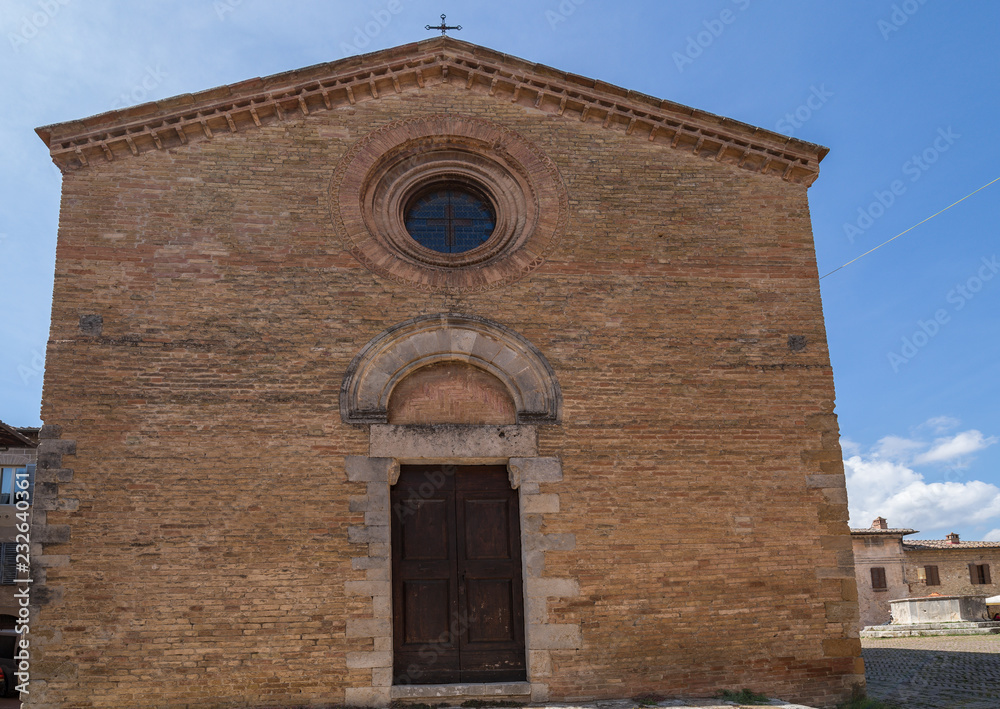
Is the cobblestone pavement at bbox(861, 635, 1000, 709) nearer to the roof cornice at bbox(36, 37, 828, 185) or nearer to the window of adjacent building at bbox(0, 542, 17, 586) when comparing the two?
the roof cornice at bbox(36, 37, 828, 185)

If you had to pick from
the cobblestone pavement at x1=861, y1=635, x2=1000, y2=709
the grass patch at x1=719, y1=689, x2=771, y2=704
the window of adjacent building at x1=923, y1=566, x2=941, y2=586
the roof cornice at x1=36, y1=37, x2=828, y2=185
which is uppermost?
the roof cornice at x1=36, y1=37, x2=828, y2=185

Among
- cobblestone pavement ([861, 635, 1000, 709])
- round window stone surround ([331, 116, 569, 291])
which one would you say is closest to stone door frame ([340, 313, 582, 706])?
round window stone surround ([331, 116, 569, 291])

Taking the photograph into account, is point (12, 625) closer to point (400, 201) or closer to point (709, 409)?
point (400, 201)

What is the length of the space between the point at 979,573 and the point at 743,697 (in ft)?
104

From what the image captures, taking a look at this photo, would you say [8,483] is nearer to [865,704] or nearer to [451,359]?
[451,359]

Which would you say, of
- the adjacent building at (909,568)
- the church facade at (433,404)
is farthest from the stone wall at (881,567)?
the church facade at (433,404)

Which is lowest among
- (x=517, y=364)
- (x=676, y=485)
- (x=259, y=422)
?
(x=676, y=485)

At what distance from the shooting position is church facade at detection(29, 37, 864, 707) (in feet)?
28.6

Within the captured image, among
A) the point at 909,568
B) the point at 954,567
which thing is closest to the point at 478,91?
the point at 909,568

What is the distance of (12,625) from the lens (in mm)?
20578

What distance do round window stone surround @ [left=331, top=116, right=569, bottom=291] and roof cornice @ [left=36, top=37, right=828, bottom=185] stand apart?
66 centimetres

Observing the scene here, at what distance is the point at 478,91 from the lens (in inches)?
430

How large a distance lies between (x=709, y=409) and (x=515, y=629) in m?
3.56

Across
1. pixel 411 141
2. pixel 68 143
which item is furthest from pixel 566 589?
pixel 68 143
